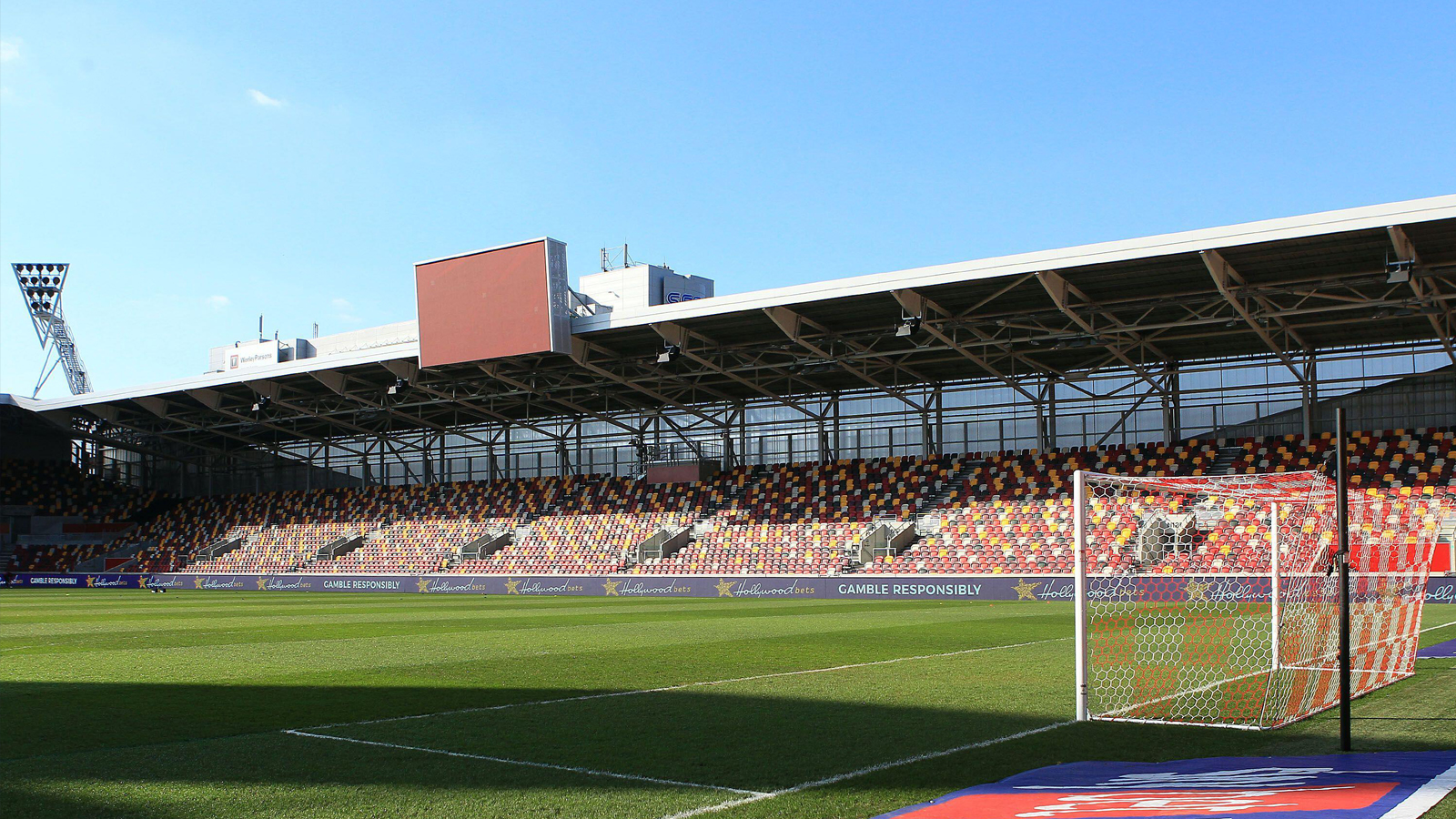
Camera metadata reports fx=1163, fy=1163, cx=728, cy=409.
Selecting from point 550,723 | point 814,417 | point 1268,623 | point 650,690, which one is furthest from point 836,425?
point 550,723

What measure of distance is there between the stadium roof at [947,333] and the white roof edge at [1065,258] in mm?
39

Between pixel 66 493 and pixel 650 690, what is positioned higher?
pixel 66 493

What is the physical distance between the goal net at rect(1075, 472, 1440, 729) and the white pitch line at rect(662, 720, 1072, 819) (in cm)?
100

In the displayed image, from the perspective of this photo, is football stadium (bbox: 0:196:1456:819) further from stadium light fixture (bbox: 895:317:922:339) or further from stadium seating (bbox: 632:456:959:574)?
stadium light fixture (bbox: 895:317:922:339)

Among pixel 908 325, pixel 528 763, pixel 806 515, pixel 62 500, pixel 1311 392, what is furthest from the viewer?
pixel 62 500

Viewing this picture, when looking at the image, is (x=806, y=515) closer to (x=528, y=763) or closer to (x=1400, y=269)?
(x=1400, y=269)

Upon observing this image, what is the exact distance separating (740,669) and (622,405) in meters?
36.2

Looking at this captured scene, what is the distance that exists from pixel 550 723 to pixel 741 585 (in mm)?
27527

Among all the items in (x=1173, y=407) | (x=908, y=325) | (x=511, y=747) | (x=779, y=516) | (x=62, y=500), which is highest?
(x=908, y=325)

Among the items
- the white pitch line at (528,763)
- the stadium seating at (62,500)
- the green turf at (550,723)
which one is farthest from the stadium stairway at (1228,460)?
the stadium seating at (62,500)

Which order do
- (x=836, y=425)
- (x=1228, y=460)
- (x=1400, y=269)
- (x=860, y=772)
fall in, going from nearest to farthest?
(x=860, y=772)
(x=1400, y=269)
(x=1228, y=460)
(x=836, y=425)

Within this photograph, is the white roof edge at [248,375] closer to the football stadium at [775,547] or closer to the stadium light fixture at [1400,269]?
the football stadium at [775,547]

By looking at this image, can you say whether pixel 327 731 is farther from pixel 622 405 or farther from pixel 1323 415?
pixel 622 405

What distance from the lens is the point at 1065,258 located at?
27.9 metres
